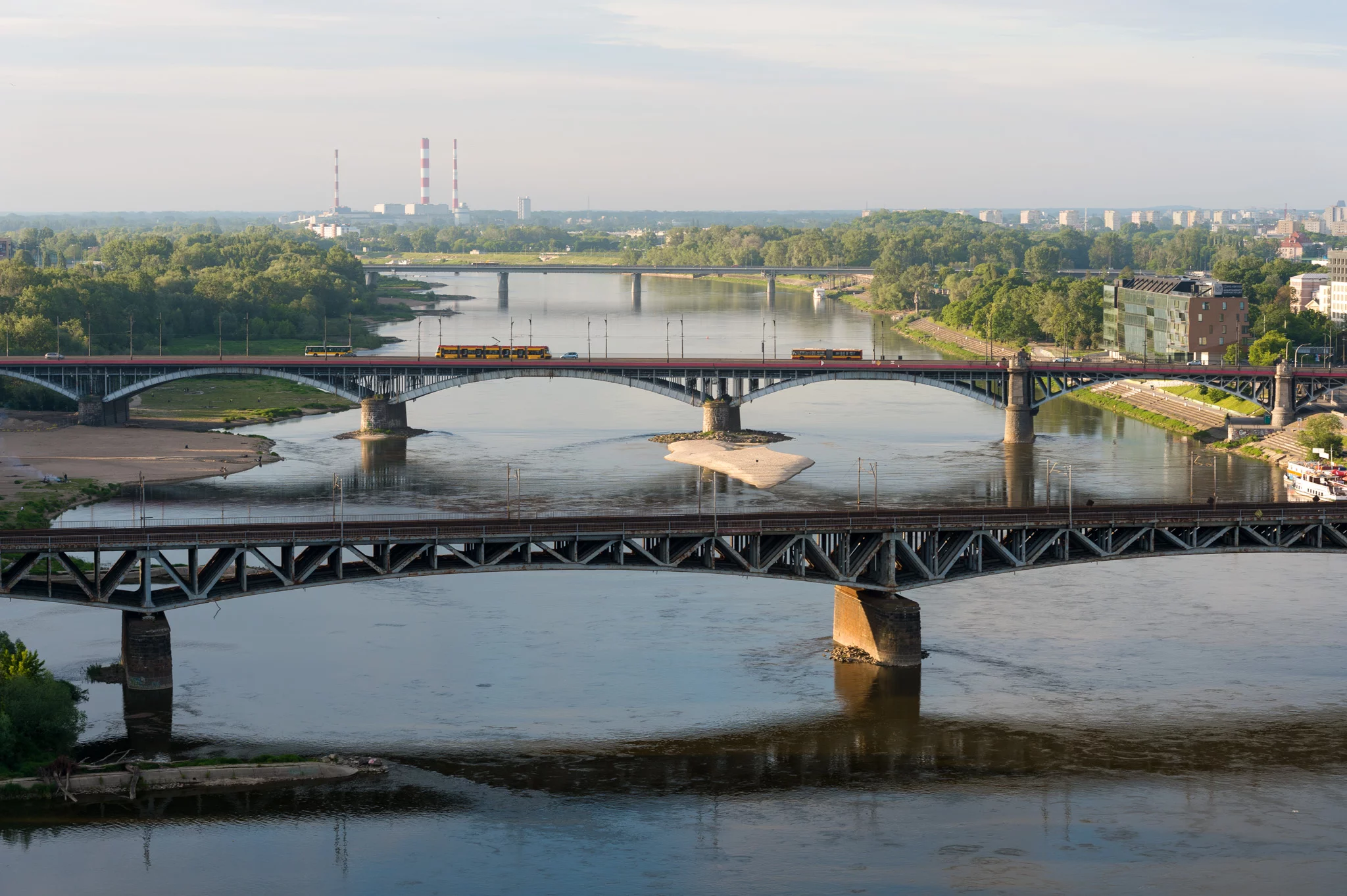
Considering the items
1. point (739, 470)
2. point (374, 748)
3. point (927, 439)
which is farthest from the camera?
point (927, 439)

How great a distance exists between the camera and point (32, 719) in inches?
2308

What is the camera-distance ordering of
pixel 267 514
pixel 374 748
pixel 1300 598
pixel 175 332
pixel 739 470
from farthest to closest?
1. pixel 175 332
2. pixel 739 470
3. pixel 267 514
4. pixel 1300 598
5. pixel 374 748

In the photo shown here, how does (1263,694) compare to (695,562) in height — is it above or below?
below

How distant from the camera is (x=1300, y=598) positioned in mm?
84375

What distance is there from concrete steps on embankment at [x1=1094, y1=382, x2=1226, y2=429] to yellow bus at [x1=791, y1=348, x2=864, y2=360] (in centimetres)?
2630

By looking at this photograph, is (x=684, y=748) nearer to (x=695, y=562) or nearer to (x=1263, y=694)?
(x=695, y=562)

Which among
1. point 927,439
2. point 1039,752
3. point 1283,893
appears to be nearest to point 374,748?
point 1039,752

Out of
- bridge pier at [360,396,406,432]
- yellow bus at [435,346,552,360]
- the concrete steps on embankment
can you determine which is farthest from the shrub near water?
→ the concrete steps on embankment

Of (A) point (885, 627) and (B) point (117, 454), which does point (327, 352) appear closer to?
(B) point (117, 454)

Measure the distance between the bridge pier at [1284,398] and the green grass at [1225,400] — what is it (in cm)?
166

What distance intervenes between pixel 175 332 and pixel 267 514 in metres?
100

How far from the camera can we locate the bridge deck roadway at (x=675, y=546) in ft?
213

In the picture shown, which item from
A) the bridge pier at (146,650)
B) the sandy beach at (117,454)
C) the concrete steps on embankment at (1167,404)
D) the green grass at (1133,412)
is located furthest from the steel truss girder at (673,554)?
the green grass at (1133,412)

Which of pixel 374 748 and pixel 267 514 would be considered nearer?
pixel 374 748
